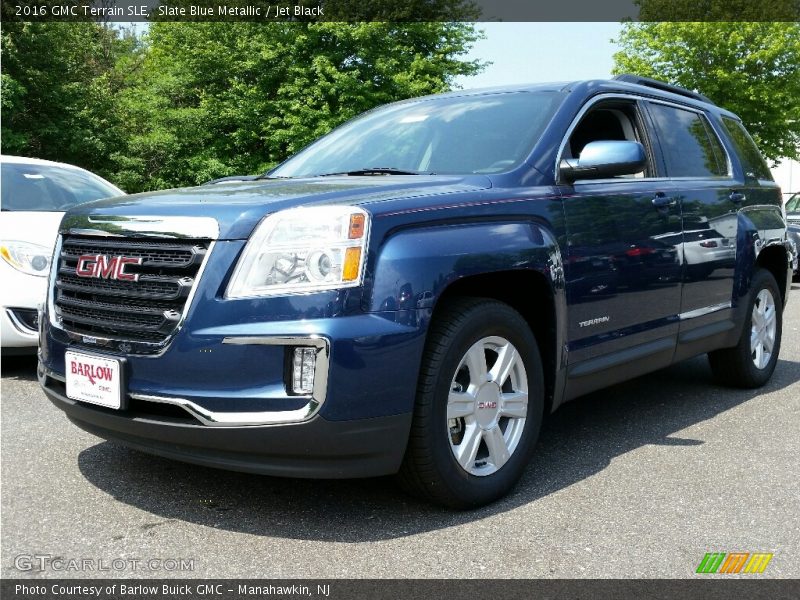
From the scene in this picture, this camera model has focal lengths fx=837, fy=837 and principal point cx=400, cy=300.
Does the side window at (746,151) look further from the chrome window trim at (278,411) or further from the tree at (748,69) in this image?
the tree at (748,69)

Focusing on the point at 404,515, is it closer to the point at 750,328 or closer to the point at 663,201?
the point at 663,201

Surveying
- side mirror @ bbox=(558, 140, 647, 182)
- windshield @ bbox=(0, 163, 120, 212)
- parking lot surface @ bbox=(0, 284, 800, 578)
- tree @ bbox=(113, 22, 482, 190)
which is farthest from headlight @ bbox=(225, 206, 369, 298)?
tree @ bbox=(113, 22, 482, 190)

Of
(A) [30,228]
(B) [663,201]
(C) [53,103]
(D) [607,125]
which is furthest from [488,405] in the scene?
(C) [53,103]

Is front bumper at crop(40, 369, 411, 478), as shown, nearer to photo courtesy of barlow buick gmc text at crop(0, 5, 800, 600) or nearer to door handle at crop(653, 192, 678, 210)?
photo courtesy of barlow buick gmc text at crop(0, 5, 800, 600)

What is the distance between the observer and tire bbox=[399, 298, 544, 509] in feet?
10.1

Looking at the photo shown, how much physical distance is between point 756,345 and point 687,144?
1508 mm

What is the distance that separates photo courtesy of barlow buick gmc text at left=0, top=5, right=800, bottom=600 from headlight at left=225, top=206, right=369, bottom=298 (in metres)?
0.01

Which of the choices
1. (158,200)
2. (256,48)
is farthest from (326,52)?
(158,200)

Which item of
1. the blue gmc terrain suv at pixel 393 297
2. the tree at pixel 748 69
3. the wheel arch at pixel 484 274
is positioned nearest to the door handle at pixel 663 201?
the blue gmc terrain suv at pixel 393 297

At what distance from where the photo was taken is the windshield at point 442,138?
3902mm

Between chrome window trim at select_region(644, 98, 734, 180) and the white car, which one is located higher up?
chrome window trim at select_region(644, 98, 734, 180)

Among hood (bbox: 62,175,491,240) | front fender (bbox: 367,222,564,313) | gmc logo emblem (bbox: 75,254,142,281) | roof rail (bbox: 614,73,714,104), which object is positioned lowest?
gmc logo emblem (bbox: 75,254,142,281)

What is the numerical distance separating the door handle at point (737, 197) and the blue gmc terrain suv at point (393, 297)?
77 centimetres

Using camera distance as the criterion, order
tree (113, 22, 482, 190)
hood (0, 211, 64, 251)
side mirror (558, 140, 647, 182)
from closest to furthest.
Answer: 1. side mirror (558, 140, 647, 182)
2. hood (0, 211, 64, 251)
3. tree (113, 22, 482, 190)
